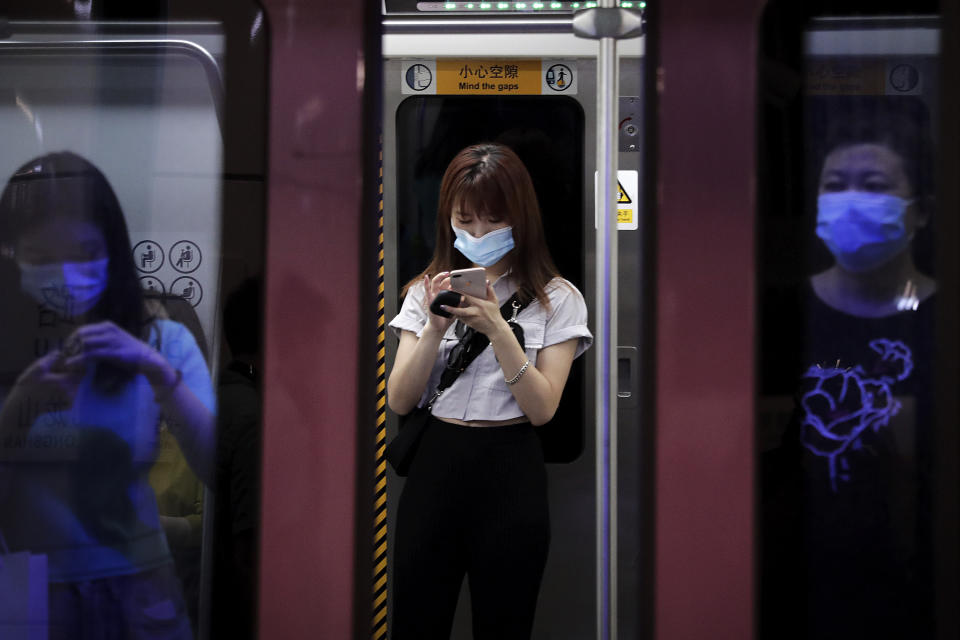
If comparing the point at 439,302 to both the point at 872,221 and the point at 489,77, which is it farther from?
the point at 489,77

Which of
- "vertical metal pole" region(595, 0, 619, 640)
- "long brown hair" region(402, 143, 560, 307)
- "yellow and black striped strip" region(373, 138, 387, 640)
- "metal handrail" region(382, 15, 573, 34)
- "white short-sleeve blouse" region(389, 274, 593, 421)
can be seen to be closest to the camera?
"vertical metal pole" region(595, 0, 619, 640)

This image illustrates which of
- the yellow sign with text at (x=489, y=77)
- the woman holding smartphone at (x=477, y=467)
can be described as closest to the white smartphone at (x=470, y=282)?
the woman holding smartphone at (x=477, y=467)

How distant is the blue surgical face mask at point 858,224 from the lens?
66.6 inches

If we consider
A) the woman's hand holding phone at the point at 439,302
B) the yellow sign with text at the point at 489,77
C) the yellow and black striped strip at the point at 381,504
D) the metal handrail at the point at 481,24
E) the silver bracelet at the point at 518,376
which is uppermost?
the metal handrail at the point at 481,24

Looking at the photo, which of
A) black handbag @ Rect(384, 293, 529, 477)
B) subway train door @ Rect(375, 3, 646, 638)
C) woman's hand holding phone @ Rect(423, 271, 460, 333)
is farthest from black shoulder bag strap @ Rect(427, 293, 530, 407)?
subway train door @ Rect(375, 3, 646, 638)

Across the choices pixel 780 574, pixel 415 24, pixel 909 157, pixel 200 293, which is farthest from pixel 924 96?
pixel 415 24

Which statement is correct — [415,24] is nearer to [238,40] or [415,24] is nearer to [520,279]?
[520,279]

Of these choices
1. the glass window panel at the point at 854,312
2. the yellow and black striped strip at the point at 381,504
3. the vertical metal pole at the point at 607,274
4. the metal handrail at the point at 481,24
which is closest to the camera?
the glass window panel at the point at 854,312

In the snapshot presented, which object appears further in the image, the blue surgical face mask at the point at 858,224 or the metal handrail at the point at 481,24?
the metal handrail at the point at 481,24

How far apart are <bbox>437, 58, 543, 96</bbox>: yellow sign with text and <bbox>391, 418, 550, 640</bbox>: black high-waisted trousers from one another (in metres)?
1.55

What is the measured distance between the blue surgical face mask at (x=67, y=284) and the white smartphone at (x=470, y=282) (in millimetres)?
835

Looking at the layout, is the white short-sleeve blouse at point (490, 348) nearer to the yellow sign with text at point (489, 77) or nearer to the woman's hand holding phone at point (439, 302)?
the woman's hand holding phone at point (439, 302)

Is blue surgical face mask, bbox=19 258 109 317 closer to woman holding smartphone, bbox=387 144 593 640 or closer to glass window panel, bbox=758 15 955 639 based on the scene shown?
woman holding smartphone, bbox=387 144 593 640

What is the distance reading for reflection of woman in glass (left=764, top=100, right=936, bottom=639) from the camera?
1.69 metres
